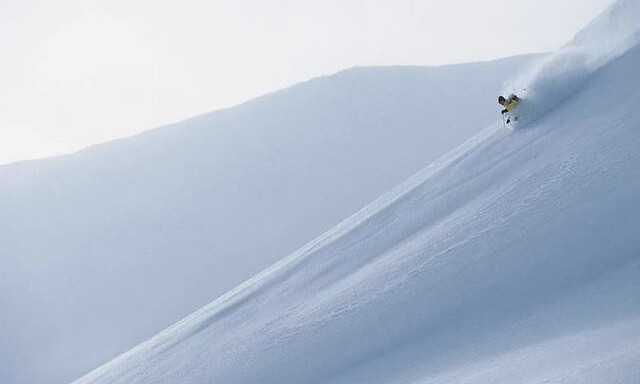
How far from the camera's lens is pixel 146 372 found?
29.1ft

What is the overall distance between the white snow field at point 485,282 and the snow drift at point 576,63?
75mm

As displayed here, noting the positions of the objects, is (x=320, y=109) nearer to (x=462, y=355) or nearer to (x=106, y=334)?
(x=106, y=334)

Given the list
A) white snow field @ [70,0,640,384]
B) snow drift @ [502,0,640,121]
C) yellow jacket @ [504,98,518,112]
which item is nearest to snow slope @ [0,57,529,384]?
white snow field @ [70,0,640,384]

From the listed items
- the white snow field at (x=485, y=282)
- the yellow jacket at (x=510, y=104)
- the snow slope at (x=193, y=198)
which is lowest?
the white snow field at (x=485, y=282)

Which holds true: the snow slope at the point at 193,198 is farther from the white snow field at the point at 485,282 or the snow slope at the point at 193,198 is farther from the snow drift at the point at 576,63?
the snow drift at the point at 576,63

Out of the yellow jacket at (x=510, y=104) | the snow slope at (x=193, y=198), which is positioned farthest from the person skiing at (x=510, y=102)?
the snow slope at (x=193, y=198)

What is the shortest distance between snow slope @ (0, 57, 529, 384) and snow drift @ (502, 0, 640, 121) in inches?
793

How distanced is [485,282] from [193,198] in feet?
102

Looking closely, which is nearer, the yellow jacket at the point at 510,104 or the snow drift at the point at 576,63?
the snow drift at the point at 576,63

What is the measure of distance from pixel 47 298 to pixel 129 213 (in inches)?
260

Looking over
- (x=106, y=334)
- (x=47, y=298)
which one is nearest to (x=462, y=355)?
(x=106, y=334)

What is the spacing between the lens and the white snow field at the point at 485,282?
469 centimetres

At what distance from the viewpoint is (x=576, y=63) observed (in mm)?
8742

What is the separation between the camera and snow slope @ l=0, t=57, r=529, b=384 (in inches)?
1123
